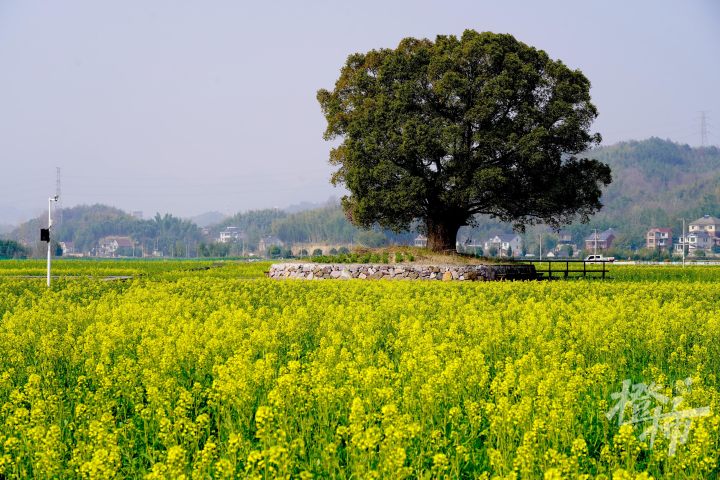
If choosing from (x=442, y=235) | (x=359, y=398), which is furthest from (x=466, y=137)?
(x=359, y=398)

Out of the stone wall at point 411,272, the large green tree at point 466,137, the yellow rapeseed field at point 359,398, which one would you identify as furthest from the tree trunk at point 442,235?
the yellow rapeseed field at point 359,398

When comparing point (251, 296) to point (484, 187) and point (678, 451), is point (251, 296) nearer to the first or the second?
point (678, 451)

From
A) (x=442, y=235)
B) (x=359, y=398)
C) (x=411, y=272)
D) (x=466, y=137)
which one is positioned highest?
(x=466, y=137)

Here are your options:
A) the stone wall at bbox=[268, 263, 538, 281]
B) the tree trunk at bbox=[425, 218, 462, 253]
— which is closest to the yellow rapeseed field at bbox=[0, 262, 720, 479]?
the stone wall at bbox=[268, 263, 538, 281]

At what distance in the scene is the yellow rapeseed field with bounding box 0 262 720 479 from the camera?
6.41m

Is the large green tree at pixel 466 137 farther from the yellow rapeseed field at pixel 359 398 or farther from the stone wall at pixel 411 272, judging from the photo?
the yellow rapeseed field at pixel 359 398

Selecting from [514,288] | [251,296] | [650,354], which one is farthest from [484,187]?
[650,354]

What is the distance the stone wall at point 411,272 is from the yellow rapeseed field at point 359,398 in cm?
1742

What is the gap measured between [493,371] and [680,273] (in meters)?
34.4

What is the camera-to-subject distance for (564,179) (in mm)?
37281

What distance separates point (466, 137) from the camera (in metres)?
37.5

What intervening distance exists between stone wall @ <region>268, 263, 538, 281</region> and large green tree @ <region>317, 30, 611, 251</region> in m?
3.87

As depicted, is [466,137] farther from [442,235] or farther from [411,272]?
[411,272]

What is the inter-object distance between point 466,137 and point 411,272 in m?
8.23
